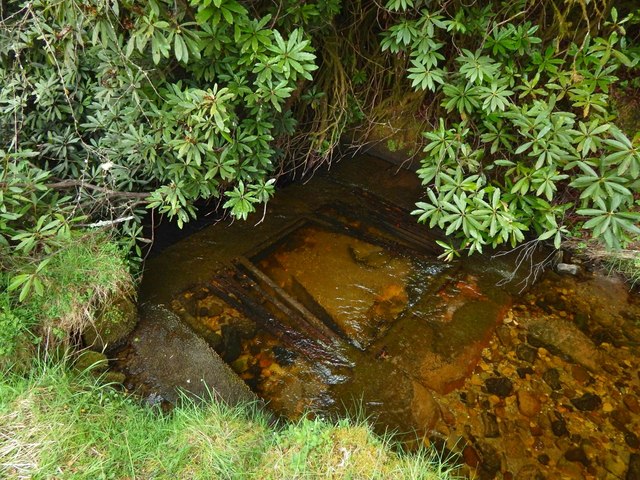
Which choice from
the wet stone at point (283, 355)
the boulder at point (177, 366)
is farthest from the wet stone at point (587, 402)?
the boulder at point (177, 366)

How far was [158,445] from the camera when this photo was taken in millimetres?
2254

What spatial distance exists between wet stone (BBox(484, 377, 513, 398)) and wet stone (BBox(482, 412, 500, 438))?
19 cm

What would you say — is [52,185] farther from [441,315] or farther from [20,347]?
[441,315]

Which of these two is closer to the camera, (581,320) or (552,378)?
(552,378)

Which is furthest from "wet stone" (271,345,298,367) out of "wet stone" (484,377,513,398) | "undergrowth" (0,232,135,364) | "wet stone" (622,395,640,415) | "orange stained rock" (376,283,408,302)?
"wet stone" (622,395,640,415)

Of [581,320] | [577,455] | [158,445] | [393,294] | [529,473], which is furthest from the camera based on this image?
[393,294]

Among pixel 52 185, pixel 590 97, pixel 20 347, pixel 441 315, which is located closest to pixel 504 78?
pixel 590 97

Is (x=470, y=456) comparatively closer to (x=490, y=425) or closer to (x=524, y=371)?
(x=490, y=425)

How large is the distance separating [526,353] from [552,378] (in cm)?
25

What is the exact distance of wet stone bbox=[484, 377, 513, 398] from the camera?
122 inches

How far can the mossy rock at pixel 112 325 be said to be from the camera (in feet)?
9.46

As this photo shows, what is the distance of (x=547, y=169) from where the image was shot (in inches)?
105

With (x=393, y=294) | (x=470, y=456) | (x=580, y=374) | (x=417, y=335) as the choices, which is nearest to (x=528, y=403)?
(x=580, y=374)

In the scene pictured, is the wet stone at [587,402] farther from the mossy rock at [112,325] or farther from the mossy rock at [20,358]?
the mossy rock at [20,358]
